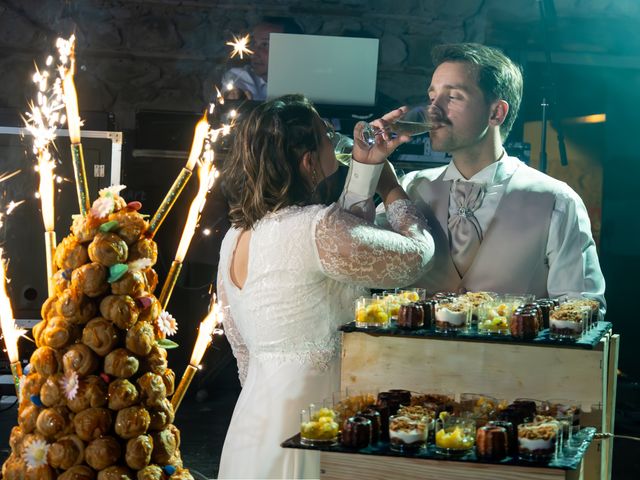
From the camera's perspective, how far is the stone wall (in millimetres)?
6301

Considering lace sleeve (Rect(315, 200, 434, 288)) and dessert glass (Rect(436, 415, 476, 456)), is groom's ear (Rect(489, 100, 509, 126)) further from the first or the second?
dessert glass (Rect(436, 415, 476, 456))

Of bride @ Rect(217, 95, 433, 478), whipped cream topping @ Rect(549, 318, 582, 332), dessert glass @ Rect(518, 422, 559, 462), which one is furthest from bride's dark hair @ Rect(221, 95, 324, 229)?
dessert glass @ Rect(518, 422, 559, 462)

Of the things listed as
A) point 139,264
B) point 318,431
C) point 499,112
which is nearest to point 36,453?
point 139,264

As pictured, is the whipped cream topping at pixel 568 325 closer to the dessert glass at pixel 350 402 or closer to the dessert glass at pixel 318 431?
the dessert glass at pixel 350 402

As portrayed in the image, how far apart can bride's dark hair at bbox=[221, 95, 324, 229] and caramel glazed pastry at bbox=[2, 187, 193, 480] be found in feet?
0.97

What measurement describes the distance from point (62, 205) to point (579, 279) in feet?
11.5

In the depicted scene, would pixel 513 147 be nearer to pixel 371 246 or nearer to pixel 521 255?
pixel 521 255

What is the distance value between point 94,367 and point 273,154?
0.69 metres

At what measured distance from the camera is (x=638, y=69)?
6539 millimetres

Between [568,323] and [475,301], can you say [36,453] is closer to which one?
[475,301]

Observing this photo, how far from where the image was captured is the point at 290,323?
8.13ft

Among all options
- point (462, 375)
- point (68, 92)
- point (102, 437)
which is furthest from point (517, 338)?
point (68, 92)

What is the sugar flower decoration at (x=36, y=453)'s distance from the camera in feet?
7.52

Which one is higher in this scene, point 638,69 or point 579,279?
point 638,69
